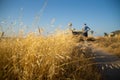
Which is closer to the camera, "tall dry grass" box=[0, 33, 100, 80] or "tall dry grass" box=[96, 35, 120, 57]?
"tall dry grass" box=[0, 33, 100, 80]

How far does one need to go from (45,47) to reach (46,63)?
1.53 feet

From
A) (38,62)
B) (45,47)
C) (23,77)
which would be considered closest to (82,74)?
(45,47)

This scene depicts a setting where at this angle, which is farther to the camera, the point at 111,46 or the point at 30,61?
the point at 111,46

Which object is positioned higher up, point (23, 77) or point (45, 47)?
point (45, 47)

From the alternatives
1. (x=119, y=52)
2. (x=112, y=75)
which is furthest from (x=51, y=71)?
(x=119, y=52)

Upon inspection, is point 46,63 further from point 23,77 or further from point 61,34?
point 61,34

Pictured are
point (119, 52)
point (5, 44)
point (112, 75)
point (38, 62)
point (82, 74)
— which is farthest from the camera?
point (119, 52)

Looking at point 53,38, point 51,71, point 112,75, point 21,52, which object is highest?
point 53,38

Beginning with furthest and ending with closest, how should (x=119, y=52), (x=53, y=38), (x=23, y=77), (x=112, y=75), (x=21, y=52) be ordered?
(x=119, y=52), (x=112, y=75), (x=53, y=38), (x=21, y=52), (x=23, y=77)

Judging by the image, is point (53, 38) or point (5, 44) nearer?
point (5, 44)

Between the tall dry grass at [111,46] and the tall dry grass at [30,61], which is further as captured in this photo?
the tall dry grass at [111,46]

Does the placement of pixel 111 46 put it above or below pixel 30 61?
above

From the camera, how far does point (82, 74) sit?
3.04 meters

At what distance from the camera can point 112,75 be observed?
12.3 feet
